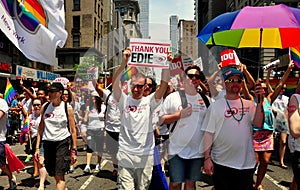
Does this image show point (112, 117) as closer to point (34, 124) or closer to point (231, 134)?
point (34, 124)

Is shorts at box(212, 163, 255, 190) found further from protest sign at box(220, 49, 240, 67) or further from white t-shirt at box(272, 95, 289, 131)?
white t-shirt at box(272, 95, 289, 131)

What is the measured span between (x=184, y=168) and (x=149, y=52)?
1.44m

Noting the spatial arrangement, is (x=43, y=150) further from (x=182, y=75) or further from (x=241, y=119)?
(x=241, y=119)

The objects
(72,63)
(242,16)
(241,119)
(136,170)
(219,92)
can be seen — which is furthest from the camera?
(72,63)

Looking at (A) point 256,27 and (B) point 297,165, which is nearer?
(B) point 297,165

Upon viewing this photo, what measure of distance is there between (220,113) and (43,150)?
2828 millimetres

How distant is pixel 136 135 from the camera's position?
371 centimetres

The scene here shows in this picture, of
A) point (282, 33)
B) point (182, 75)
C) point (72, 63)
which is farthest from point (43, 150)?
point (72, 63)

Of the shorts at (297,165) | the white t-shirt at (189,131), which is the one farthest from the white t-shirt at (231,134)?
the shorts at (297,165)

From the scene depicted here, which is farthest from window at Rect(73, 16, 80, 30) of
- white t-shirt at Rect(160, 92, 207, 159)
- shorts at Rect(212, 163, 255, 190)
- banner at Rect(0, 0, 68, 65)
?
shorts at Rect(212, 163, 255, 190)

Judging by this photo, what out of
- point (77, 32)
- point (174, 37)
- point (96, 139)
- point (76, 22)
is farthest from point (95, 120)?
point (76, 22)

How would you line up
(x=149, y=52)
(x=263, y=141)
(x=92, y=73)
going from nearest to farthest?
(x=149, y=52), (x=92, y=73), (x=263, y=141)

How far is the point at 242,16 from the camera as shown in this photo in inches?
187

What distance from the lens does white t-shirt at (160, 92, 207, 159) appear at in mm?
3830
